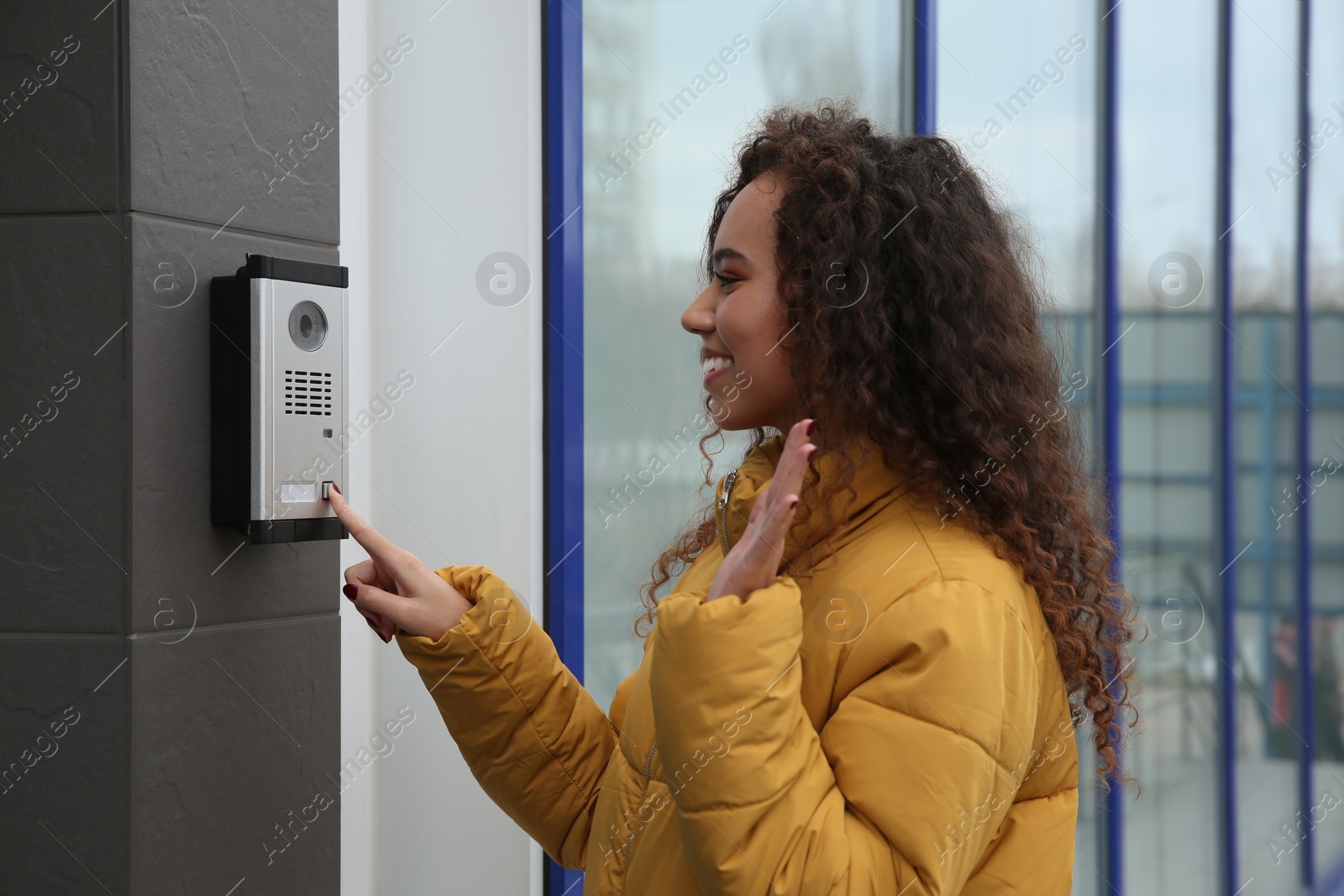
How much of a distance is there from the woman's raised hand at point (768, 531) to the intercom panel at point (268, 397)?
69 cm

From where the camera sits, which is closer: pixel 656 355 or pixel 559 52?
pixel 559 52

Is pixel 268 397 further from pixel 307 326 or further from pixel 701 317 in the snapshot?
pixel 701 317

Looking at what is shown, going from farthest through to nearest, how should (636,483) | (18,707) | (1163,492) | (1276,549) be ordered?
(1276,549) < (1163,492) < (636,483) < (18,707)

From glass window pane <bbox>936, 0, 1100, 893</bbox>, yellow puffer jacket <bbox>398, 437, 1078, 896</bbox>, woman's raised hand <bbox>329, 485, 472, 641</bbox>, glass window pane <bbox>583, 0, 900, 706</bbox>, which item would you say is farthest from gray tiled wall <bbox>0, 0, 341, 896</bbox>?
glass window pane <bbox>936, 0, 1100, 893</bbox>

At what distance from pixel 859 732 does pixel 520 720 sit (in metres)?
0.56

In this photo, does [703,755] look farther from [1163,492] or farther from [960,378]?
[1163,492]

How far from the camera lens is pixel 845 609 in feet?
3.75

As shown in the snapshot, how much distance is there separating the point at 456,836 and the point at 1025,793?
1532mm

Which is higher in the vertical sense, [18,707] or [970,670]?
[970,670]

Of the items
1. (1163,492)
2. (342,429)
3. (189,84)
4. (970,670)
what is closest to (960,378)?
(970,670)

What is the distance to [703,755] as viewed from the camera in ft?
3.31

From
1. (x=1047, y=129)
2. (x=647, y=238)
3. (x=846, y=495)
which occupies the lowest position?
(x=846, y=495)

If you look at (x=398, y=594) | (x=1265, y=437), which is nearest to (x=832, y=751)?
(x=398, y=594)

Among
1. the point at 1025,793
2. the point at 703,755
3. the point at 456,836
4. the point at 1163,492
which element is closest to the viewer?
the point at 703,755
